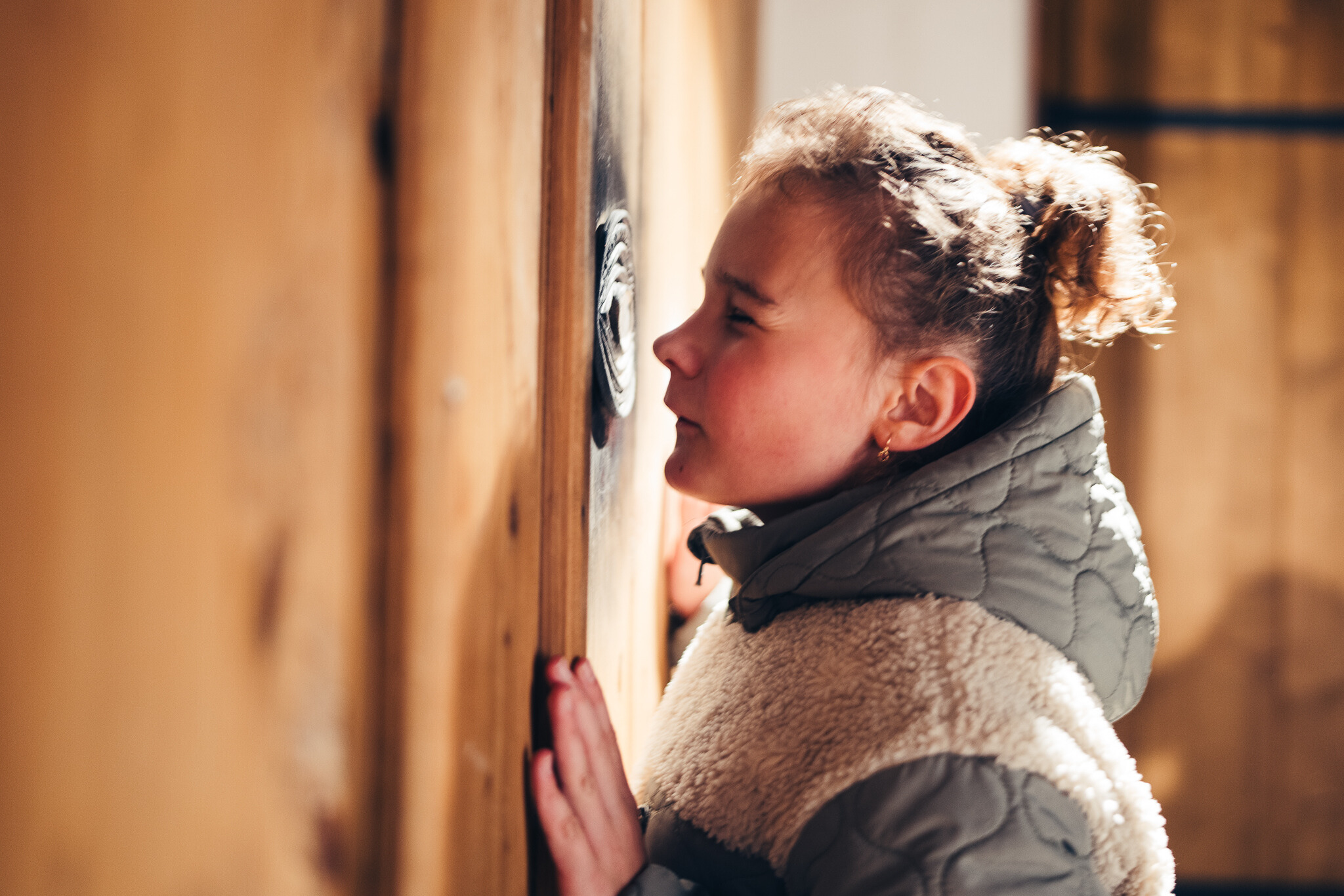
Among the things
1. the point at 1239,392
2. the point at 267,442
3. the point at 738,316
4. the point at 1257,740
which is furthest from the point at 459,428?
the point at 1257,740

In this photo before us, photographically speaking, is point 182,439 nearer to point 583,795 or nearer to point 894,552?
point 583,795

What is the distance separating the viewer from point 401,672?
1.23ft

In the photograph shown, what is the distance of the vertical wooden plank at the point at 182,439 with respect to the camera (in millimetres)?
243

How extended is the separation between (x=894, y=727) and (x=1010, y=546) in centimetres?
17

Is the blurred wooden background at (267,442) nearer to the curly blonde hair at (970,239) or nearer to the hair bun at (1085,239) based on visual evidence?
the curly blonde hair at (970,239)

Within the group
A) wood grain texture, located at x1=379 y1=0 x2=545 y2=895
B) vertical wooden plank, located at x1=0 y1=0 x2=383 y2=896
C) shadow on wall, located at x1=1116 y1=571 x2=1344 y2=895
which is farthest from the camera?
shadow on wall, located at x1=1116 y1=571 x2=1344 y2=895

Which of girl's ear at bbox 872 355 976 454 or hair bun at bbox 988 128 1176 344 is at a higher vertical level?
hair bun at bbox 988 128 1176 344

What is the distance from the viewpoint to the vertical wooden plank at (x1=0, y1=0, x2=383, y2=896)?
0.80 ft

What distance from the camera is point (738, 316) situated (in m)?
0.71

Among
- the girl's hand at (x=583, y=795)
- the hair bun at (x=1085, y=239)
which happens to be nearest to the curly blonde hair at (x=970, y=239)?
the hair bun at (x=1085, y=239)

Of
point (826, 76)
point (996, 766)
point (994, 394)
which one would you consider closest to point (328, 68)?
point (996, 766)

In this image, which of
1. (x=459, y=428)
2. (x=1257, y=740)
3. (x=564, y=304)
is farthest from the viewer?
(x=1257, y=740)

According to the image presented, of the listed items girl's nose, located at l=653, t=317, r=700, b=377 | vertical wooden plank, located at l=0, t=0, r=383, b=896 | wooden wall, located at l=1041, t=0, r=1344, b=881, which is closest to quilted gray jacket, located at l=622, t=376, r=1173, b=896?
girl's nose, located at l=653, t=317, r=700, b=377

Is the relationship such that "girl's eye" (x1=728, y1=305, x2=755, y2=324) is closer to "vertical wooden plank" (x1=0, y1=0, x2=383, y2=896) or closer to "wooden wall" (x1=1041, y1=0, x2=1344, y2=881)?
"vertical wooden plank" (x1=0, y1=0, x2=383, y2=896)
